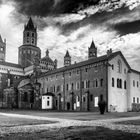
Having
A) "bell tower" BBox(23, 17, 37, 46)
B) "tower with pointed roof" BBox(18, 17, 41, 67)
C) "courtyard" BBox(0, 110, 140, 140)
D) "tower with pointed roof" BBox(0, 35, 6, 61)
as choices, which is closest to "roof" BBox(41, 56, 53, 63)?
"tower with pointed roof" BBox(18, 17, 41, 67)

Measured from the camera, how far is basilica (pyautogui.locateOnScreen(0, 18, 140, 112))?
45812 mm

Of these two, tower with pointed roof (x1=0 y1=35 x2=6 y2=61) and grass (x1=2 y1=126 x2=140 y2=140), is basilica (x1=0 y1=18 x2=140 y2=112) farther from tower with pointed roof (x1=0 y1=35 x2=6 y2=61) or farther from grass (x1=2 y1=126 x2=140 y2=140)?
grass (x1=2 y1=126 x2=140 y2=140)

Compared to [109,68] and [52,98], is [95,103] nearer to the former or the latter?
[109,68]

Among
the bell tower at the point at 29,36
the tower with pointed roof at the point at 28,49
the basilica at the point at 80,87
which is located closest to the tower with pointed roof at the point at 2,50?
the tower with pointed roof at the point at 28,49

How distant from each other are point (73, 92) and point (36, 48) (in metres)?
42.1

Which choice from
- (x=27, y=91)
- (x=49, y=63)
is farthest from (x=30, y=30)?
(x=27, y=91)

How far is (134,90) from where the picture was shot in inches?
2053

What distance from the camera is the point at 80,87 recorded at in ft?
168

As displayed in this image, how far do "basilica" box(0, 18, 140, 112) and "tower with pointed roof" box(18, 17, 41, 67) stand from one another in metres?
9.76

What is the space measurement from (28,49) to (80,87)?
42.8 metres

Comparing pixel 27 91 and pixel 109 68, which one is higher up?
pixel 109 68

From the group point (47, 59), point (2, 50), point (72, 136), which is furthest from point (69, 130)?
point (2, 50)

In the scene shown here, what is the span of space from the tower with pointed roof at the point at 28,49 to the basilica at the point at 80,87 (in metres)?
9.76

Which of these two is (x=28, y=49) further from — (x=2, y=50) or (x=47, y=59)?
(x=2, y=50)
